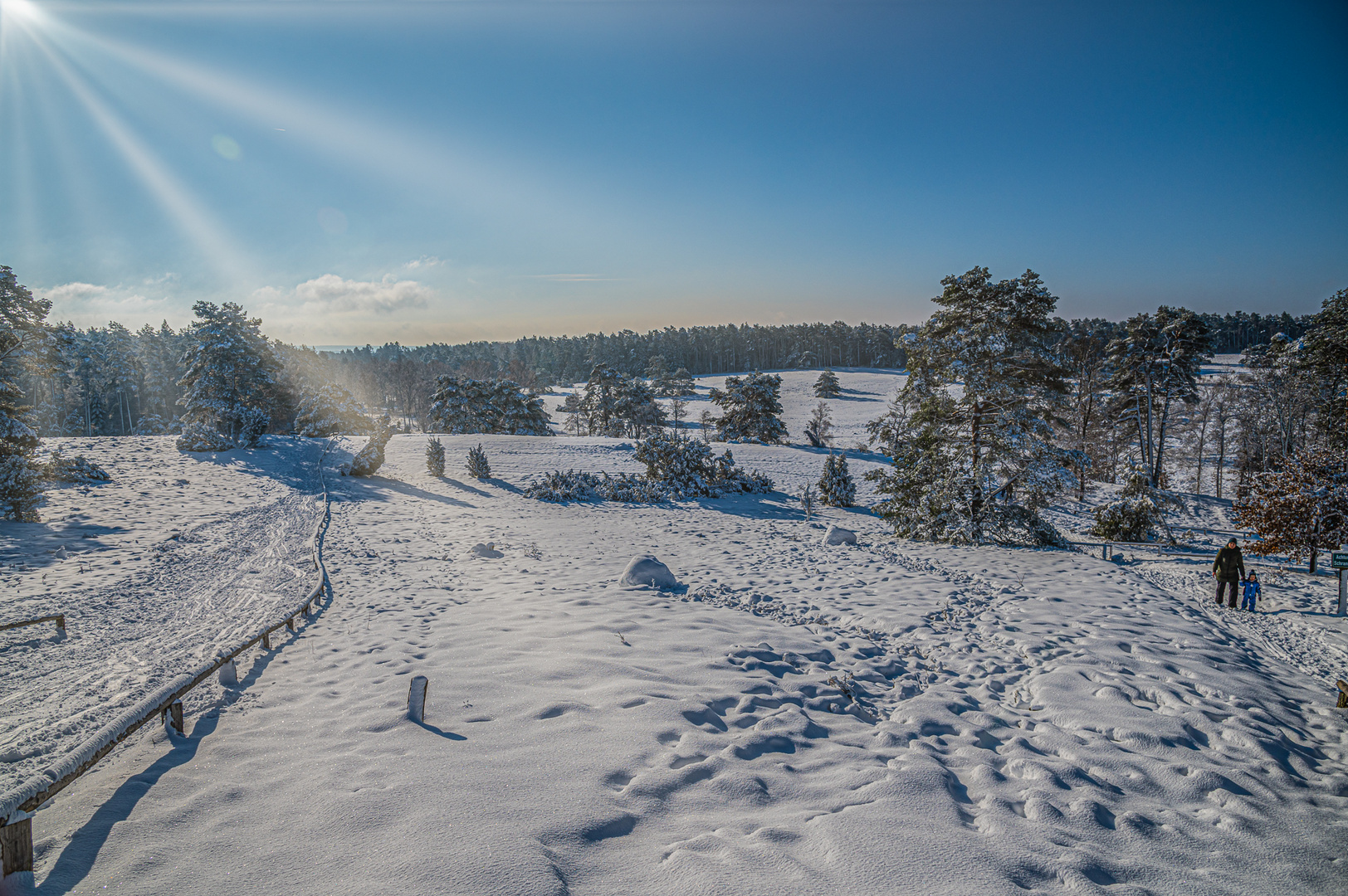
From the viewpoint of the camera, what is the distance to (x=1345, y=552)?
9320mm

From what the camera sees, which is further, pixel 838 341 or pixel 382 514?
pixel 838 341

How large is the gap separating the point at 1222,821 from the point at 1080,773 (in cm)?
90

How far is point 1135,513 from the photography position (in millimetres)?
18125

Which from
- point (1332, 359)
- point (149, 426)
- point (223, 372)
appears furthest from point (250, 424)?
point (1332, 359)

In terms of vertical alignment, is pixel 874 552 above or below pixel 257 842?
below

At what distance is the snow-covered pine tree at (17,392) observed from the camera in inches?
581

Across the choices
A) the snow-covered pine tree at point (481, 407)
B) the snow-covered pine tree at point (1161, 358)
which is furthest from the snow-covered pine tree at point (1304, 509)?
the snow-covered pine tree at point (481, 407)

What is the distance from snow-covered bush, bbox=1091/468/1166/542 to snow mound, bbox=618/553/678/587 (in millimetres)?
17303

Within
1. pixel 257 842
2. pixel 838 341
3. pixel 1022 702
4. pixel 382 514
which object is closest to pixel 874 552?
pixel 1022 702

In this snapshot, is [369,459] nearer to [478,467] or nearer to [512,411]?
[478,467]

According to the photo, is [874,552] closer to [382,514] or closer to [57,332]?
[382,514]

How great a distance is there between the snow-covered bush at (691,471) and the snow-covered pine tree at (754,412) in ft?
68.6

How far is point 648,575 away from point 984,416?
10728mm

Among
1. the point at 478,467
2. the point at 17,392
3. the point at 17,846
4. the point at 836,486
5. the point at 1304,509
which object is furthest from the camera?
the point at 478,467
